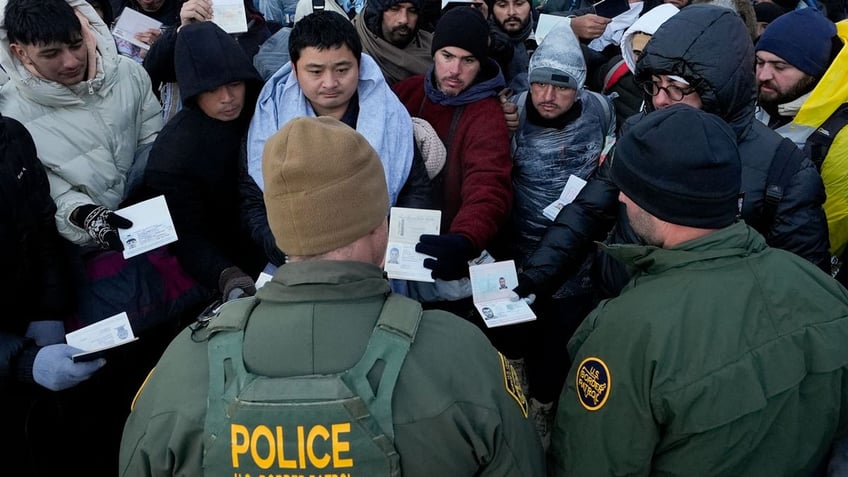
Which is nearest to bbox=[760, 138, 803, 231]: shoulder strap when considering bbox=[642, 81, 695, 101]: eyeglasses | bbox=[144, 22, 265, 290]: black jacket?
bbox=[642, 81, 695, 101]: eyeglasses

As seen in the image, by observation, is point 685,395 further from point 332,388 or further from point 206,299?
point 206,299

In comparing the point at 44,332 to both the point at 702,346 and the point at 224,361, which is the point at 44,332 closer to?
the point at 224,361

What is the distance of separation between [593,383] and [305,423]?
2.89ft

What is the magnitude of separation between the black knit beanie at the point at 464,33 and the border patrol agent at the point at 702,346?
184 centimetres

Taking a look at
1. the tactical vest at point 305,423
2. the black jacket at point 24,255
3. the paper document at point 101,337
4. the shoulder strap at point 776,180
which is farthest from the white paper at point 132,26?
the shoulder strap at point 776,180

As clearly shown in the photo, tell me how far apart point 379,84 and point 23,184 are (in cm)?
172

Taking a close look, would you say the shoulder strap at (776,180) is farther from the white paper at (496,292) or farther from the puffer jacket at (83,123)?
the puffer jacket at (83,123)

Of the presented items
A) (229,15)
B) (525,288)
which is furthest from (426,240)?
(229,15)

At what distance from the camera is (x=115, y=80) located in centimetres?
332

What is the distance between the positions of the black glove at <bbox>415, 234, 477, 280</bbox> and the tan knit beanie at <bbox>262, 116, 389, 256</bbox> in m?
1.27

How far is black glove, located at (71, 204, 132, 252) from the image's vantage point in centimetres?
290

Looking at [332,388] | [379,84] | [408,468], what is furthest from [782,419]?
[379,84]

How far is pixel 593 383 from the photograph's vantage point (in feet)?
5.92

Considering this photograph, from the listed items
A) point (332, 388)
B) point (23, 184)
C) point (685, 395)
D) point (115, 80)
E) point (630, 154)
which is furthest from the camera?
point (115, 80)
